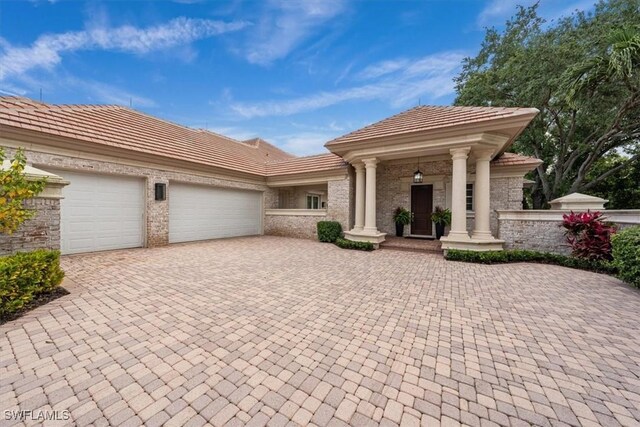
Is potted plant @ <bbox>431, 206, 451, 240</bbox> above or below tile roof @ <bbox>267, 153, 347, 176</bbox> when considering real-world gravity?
below

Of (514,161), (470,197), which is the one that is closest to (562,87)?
(514,161)

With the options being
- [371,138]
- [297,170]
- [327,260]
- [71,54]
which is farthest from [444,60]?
[71,54]

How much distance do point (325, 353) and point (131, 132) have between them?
1050 centimetres

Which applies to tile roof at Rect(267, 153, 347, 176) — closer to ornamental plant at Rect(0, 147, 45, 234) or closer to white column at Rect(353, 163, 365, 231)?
white column at Rect(353, 163, 365, 231)

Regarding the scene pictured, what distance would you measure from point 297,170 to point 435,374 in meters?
11.2

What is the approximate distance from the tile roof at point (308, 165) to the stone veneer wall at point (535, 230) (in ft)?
21.3

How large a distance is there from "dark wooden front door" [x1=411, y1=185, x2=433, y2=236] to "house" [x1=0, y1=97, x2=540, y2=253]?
0.14ft

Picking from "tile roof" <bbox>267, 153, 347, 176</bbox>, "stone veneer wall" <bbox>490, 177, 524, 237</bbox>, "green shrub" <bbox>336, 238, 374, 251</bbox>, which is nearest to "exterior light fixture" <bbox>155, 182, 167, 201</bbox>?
"tile roof" <bbox>267, 153, 347, 176</bbox>

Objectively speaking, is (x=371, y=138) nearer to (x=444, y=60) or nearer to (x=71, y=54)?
(x=444, y=60)

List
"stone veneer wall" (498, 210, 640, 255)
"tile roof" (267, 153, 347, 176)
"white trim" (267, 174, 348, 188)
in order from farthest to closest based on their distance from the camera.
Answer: "tile roof" (267, 153, 347, 176) → "white trim" (267, 174, 348, 188) → "stone veneer wall" (498, 210, 640, 255)

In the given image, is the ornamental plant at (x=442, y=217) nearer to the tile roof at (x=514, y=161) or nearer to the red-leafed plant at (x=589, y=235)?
the tile roof at (x=514, y=161)

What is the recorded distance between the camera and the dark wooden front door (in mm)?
10914

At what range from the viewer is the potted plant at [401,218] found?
10.9 m

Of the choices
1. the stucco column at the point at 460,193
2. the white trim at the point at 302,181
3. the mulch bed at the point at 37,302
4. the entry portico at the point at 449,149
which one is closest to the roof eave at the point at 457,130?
the entry portico at the point at 449,149
